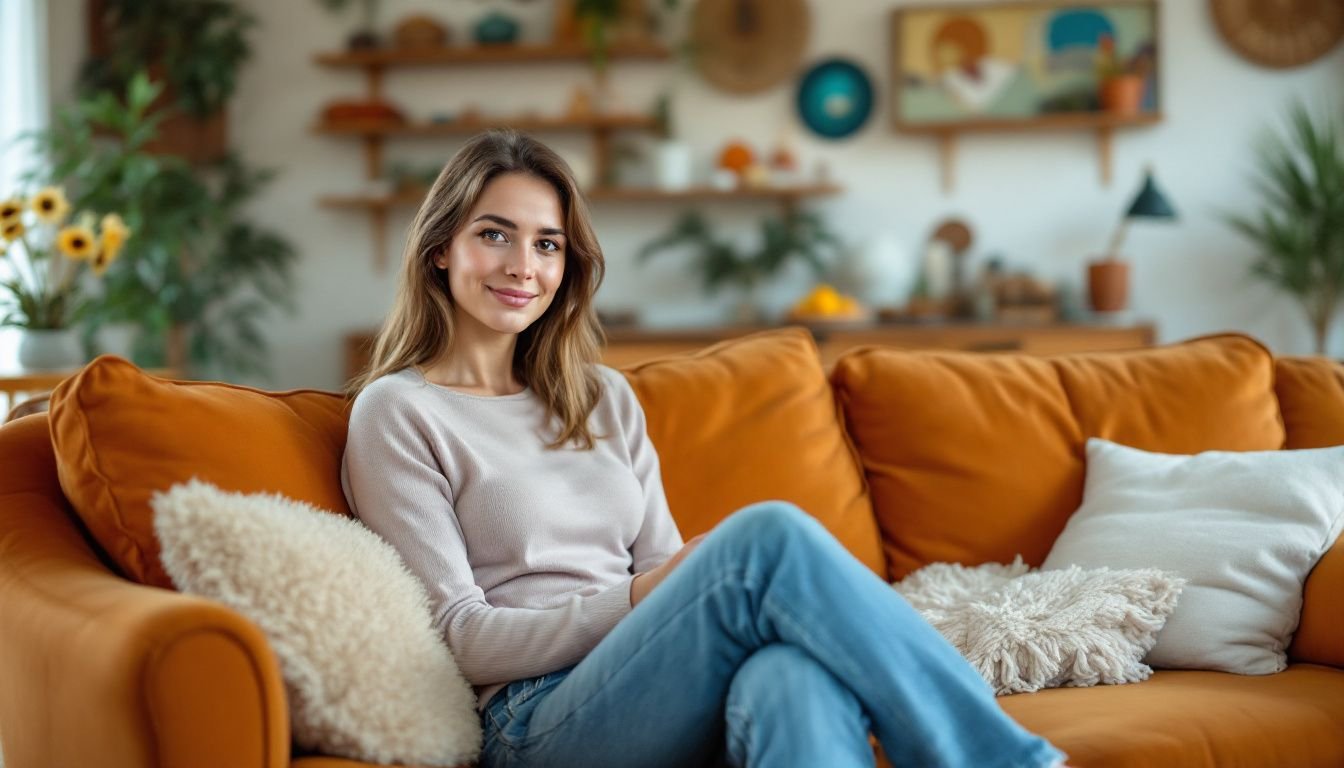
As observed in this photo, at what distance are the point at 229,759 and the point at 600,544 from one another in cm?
64

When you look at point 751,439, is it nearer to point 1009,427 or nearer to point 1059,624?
point 1009,427

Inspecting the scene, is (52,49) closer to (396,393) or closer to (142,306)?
(142,306)

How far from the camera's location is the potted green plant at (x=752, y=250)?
4938 millimetres

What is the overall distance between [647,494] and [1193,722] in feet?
2.58

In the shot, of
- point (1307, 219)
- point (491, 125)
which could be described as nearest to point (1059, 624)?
point (1307, 219)

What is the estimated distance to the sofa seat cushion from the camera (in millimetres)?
1556

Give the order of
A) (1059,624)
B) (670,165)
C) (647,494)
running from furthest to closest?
1. (670,165)
2. (647,494)
3. (1059,624)

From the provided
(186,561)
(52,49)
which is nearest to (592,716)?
(186,561)

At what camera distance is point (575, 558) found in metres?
1.74

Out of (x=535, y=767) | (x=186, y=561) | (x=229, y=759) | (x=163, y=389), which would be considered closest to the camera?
(x=229, y=759)

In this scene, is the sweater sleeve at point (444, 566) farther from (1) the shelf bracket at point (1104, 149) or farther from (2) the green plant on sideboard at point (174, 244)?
(1) the shelf bracket at point (1104, 149)

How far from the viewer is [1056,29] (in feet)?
16.0

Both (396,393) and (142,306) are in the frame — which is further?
(142,306)

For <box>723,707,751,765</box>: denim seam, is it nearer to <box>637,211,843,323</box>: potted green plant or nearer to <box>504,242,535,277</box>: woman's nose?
<box>504,242,535,277</box>: woman's nose
